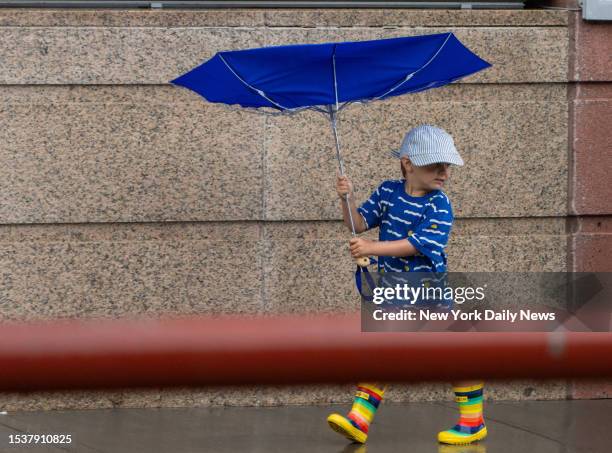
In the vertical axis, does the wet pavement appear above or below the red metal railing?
below

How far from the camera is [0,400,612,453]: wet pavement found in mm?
5316

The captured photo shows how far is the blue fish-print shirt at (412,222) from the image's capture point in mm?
4863

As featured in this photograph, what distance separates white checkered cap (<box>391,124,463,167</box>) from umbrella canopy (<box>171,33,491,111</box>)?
0.24m

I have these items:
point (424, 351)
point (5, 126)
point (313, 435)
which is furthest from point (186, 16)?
point (424, 351)

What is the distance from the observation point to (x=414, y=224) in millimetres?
4949

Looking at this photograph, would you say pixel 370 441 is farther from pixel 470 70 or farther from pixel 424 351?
pixel 424 351

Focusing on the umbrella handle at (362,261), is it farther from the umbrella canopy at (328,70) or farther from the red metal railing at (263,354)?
the red metal railing at (263,354)

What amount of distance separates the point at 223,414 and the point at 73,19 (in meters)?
2.41

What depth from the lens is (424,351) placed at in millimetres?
1220

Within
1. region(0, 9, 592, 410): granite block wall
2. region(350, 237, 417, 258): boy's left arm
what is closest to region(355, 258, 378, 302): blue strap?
region(350, 237, 417, 258): boy's left arm

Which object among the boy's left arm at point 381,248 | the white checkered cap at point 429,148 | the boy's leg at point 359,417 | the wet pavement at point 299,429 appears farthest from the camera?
the wet pavement at point 299,429

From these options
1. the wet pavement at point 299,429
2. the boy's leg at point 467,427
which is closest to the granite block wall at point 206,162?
the wet pavement at point 299,429

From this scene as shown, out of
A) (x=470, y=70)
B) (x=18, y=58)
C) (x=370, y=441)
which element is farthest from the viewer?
(x=18, y=58)

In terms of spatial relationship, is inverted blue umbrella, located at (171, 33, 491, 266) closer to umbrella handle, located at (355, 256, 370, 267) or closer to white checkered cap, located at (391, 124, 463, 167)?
umbrella handle, located at (355, 256, 370, 267)
